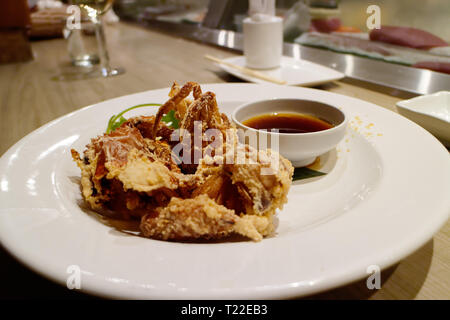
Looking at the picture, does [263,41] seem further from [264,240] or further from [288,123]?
[264,240]

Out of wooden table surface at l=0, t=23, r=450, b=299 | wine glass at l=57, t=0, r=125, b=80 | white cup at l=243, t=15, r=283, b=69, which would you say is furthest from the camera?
wine glass at l=57, t=0, r=125, b=80

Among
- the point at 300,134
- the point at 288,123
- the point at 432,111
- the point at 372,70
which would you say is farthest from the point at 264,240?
the point at 372,70

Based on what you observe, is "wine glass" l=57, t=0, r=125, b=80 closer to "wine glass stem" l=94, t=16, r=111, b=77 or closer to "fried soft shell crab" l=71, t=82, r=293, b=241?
"wine glass stem" l=94, t=16, r=111, b=77

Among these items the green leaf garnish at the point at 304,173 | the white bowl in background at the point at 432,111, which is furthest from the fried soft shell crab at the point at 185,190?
the white bowl in background at the point at 432,111

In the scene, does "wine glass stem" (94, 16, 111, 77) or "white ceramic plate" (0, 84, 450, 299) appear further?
"wine glass stem" (94, 16, 111, 77)

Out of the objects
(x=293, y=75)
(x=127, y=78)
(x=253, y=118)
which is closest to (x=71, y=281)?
(x=253, y=118)

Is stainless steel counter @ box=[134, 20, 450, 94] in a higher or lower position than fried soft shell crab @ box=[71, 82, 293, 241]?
higher

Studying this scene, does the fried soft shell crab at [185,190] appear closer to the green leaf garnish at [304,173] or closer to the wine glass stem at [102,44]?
the green leaf garnish at [304,173]

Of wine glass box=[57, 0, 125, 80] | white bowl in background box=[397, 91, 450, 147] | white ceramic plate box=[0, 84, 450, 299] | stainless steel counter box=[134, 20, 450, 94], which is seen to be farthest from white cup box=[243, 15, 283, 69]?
white ceramic plate box=[0, 84, 450, 299]
